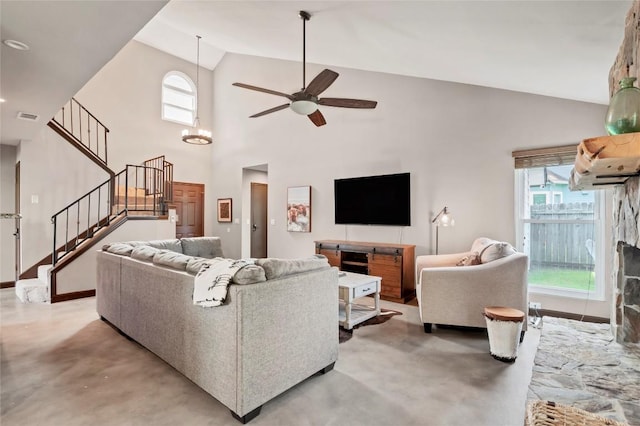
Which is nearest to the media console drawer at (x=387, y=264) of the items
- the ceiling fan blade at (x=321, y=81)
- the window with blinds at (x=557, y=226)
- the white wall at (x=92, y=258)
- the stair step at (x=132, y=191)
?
the window with blinds at (x=557, y=226)

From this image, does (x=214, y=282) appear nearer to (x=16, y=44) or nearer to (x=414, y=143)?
(x=16, y=44)

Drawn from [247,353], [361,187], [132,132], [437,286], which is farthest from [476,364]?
[132,132]

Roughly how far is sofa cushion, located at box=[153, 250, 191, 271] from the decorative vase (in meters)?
2.76

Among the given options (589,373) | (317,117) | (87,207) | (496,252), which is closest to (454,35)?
(317,117)

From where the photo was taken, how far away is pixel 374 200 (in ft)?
17.6

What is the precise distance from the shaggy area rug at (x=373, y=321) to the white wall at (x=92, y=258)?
3.28 meters

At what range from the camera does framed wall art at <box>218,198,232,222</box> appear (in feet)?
26.2

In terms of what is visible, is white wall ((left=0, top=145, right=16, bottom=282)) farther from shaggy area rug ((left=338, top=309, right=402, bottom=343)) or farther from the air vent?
shaggy area rug ((left=338, top=309, right=402, bottom=343))

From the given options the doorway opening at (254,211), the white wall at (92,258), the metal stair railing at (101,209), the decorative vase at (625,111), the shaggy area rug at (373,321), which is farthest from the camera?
the doorway opening at (254,211)

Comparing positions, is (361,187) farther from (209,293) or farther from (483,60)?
(209,293)

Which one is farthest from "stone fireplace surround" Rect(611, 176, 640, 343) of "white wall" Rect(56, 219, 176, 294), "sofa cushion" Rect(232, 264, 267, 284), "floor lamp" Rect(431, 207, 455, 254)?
"white wall" Rect(56, 219, 176, 294)

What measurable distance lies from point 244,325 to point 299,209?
460 centimetres

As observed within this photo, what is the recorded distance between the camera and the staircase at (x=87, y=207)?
4.68m

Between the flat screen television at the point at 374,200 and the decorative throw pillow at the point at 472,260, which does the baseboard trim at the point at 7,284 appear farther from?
the decorative throw pillow at the point at 472,260
